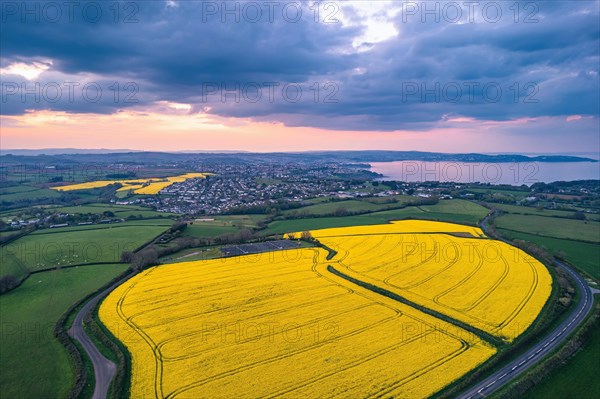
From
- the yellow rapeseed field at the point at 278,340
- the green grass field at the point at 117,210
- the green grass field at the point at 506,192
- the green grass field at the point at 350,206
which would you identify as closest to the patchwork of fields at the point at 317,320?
the yellow rapeseed field at the point at 278,340

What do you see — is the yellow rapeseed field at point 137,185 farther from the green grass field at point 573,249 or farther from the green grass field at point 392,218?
the green grass field at point 573,249

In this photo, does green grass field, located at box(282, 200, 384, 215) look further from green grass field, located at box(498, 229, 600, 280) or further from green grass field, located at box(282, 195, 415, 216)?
green grass field, located at box(498, 229, 600, 280)

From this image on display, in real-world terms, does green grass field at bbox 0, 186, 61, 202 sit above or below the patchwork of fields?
above

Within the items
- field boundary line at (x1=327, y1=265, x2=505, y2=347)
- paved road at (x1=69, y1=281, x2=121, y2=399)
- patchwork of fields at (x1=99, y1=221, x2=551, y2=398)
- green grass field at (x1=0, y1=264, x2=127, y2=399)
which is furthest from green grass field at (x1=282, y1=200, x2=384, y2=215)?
paved road at (x1=69, y1=281, x2=121, y2=399)

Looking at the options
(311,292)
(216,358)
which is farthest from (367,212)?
(216,358)

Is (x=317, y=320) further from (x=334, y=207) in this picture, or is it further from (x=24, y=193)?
(x=24, y=193)

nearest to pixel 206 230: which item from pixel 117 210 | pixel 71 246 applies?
pixel 71 246

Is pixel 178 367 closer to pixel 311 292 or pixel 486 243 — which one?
pixel 311 292
